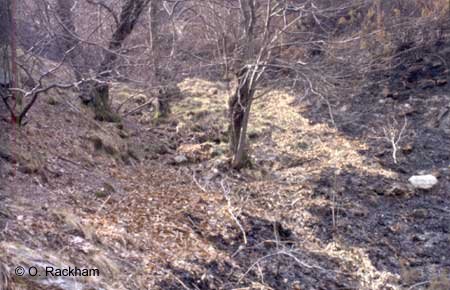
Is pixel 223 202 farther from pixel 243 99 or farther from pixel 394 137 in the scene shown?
pixel 394 137

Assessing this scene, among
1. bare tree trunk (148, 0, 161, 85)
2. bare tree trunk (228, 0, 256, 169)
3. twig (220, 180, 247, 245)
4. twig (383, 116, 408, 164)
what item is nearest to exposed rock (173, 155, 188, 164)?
bare tree trunk (228, 0, 256, 169)

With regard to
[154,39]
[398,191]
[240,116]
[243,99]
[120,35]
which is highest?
[120,35]

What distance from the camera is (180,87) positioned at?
12219 millimetres

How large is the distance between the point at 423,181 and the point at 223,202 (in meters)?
2.73

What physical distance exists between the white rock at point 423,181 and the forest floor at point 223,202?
0.10 meters

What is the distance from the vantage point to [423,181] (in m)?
7.44

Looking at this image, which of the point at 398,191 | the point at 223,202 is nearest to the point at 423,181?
the point at 398,191

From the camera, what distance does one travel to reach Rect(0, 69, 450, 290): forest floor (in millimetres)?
4445

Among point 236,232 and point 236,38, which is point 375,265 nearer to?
Result: point 236,232

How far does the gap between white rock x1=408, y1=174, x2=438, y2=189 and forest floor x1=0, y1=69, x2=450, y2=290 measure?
99 millimetres

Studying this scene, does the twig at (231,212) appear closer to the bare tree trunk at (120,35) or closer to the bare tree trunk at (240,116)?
the bare tree trunk at (240,116)

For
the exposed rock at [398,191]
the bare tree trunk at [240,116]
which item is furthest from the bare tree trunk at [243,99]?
the exposed rock at [398,191]

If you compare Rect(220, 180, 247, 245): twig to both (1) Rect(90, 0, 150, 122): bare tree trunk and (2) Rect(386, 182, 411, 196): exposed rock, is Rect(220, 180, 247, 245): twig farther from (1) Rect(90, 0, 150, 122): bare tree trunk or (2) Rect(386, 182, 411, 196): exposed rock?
(1) Rect(90, 0, 150, 122): bare tree trunk

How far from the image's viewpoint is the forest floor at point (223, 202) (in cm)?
445
